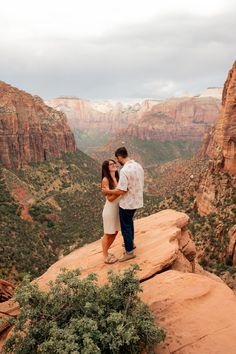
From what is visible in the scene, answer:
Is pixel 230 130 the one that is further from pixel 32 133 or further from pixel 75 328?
pixel 32 133

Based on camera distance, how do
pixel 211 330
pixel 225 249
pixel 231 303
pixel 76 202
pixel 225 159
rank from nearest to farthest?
pixel 211 330, pixel 231 303, pixel 225 249, pixel 225 159, pixel 76 202

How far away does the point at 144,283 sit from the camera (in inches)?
378

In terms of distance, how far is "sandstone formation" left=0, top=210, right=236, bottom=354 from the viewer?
7.25m

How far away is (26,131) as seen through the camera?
102 meters

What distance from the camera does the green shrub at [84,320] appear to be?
6.14 metres

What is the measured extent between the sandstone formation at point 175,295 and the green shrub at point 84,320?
0.72 metres

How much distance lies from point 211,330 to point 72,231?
62.5m

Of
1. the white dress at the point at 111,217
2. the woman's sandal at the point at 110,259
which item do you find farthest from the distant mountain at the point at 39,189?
the white dress at the point at 111,217

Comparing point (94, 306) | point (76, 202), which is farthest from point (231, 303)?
point (76, 202)

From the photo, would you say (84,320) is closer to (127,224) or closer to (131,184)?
(127,224)

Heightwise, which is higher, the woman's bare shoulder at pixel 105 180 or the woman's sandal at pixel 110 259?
the woman's bare shoulder at pixel 105 180

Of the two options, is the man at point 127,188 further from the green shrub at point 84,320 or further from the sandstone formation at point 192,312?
the green shrub at point 84,320

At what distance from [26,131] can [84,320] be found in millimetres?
101145

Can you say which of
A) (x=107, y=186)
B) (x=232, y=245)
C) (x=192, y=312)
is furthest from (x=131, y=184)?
(x=232, y=245)
